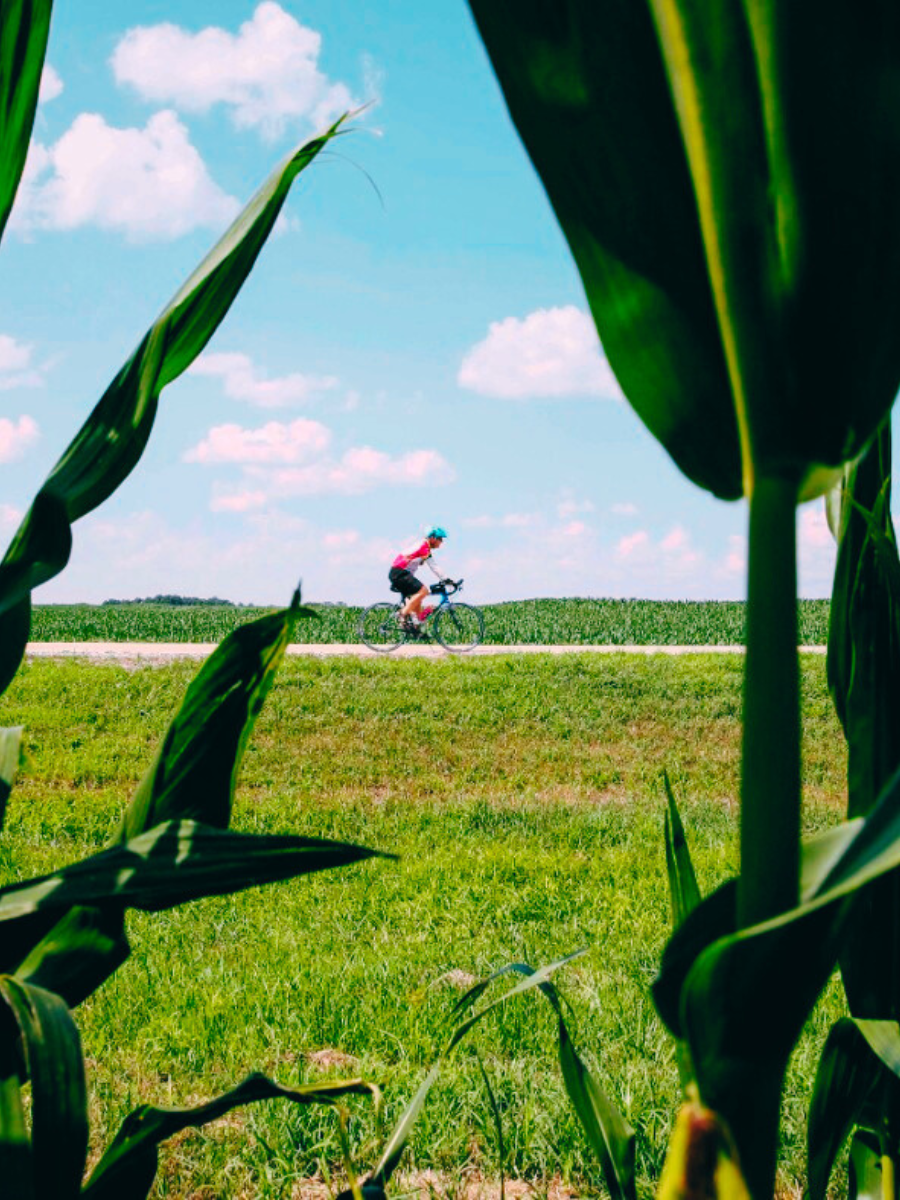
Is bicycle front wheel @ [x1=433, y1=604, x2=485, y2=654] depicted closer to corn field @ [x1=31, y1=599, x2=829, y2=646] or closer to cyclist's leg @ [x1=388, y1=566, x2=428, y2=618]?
cyclist's leg @ [x1=388, y1=566, x2=428, y2=618]

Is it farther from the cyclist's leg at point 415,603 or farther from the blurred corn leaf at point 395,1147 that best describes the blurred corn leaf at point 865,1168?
the cyclist's leg at point 415,603

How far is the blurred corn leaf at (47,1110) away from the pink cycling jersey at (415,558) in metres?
12.5

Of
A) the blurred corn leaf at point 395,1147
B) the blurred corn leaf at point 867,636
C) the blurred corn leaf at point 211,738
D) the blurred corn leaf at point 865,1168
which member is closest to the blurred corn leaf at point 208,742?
the blurred corn leaf at point 211,738

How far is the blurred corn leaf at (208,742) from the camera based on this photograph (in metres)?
0.73

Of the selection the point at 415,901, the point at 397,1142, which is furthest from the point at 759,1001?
the point at 415,901

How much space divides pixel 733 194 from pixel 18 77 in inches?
19.4

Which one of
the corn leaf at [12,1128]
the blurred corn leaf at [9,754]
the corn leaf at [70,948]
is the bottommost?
the corn leaf at [12,1128]

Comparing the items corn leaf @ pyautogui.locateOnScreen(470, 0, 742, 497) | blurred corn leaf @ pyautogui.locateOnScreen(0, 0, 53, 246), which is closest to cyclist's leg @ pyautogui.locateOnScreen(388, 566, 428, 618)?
blurred corn leaf @ pyautogui.locateOnScreen(0, 0, 53, 246)

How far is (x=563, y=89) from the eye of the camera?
1.17 feet

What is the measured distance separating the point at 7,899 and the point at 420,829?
436cm

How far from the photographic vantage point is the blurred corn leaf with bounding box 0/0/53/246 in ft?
2.12

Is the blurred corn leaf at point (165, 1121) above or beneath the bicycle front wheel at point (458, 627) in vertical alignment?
beneath

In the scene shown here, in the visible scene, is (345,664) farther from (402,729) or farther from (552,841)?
(552,841)

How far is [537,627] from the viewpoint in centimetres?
1661
